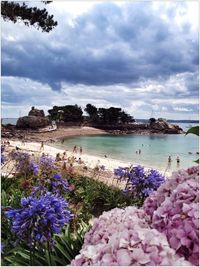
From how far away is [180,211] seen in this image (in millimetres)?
2344

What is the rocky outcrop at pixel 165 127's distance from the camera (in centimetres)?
8194

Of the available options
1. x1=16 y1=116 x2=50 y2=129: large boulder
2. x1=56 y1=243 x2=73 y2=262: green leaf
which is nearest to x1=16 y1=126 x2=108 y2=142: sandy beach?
x1=16 y1=116 x2=50 y2=129: large boulder

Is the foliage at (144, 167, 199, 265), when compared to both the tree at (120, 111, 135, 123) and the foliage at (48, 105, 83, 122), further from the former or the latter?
the tree at (120, 111, 135, 123)

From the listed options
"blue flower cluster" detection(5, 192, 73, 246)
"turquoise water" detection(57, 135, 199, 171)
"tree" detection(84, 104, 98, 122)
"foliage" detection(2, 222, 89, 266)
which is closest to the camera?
"blue flower cluster" detection(5, 192, 73, 246)

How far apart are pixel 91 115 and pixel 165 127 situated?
14881 millimetres

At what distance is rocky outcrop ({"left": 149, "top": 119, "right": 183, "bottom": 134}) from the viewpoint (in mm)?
81938

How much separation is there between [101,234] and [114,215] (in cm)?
21

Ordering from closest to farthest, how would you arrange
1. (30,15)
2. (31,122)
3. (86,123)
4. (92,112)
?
(30,15)
(31,122)
(86,123)
(92,112)

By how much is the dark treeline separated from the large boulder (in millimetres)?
7408

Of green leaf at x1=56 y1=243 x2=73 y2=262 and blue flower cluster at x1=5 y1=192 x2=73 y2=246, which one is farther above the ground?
blue flower cluster at x1=5 y1=192 x2=73 y2=246

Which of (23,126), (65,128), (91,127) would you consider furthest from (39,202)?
(91,127)

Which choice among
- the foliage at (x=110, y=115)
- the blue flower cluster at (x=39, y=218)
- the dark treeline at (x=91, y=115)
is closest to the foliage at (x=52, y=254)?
the blue flower cluster at (x=39, y=218)

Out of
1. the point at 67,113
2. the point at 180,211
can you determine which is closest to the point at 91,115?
the point at 67,113

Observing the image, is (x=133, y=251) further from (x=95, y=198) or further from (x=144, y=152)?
(x=144, y=152)
